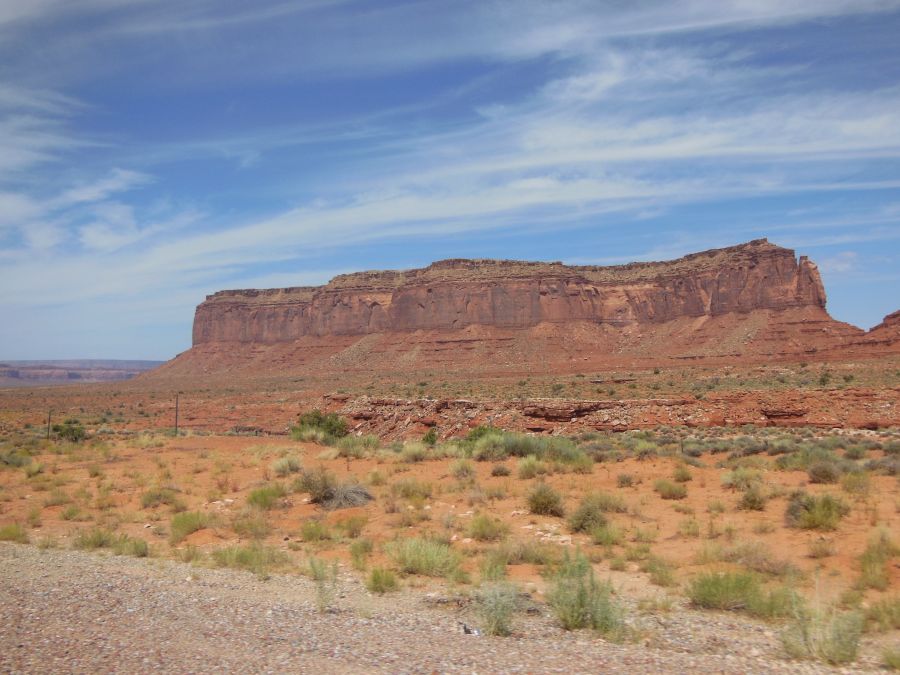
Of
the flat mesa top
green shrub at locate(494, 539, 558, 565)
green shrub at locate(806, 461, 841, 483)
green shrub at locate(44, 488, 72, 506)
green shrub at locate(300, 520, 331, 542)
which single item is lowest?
green shrub at locate(44, 488, 72, 506)

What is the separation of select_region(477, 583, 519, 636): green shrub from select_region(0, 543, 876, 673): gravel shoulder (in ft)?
0.55

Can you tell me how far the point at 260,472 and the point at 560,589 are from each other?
1363 cm

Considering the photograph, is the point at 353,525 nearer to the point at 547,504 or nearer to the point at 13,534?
the point at 547,504

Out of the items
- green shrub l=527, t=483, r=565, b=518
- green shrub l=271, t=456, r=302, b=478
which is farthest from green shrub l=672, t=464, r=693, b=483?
green shrub l=271, t=456, r=302, b=478

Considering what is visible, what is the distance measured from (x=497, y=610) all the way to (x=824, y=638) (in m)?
3.08

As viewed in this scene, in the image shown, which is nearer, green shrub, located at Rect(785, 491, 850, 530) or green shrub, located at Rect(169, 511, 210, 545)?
green shrub, located at Rect(785, 491, 850, 530)

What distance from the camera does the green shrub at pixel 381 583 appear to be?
918 cm

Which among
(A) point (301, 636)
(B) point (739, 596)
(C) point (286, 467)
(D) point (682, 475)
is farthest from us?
(C) point (286, 467)

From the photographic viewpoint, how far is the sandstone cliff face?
9619 centimetres

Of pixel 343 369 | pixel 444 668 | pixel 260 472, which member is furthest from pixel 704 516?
pixel 343 369

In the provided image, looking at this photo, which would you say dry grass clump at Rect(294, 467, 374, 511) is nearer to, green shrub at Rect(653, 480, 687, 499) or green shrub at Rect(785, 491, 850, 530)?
green shrub at Rect(653, 480, 687, 499)

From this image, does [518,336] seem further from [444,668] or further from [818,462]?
[444,668]

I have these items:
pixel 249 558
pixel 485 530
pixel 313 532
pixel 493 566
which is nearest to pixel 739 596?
pixel 493 566

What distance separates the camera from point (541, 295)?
11431 cm
